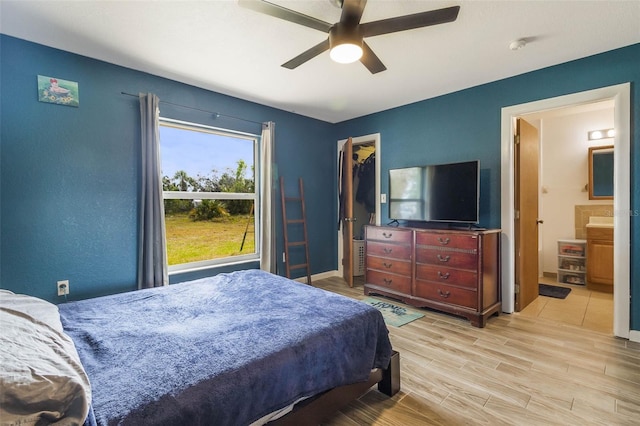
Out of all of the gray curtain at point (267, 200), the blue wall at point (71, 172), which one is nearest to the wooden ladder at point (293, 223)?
the gray curtain at point (267, 200)

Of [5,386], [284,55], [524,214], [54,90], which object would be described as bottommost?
[5,386]

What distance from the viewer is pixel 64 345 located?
1088 mm

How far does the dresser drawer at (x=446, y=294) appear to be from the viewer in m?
2.85

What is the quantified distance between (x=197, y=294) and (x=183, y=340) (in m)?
0.78

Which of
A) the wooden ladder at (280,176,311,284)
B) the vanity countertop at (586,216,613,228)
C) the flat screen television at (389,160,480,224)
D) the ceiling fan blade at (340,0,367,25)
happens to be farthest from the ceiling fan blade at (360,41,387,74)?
the vanity countertop at (586,216,613,228)

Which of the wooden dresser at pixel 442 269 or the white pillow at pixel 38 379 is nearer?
the white pillow at pixel 38 379

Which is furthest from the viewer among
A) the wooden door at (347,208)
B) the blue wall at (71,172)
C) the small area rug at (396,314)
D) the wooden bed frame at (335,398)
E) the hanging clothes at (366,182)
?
the hanging clothes at (366,182)

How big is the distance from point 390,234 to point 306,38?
2228 mm

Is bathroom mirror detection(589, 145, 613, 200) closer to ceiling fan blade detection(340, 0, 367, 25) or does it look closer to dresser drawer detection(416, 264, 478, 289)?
dresser drawer detection(416, 264, 478, 289)

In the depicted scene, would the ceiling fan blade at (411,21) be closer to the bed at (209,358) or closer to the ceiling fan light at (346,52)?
the ceiling fan light at (346,52)

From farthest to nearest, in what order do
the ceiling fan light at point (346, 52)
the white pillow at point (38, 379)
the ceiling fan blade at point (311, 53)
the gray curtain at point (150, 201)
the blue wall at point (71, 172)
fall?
the gray curtain at point (150, 201), the blue wall at point (71, 172), the ceiling fan blade at point (311, 53), the ceiling fan light at point (346, 52), the white pillow at point (38, 379)

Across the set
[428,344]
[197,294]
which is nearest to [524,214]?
[428,344]

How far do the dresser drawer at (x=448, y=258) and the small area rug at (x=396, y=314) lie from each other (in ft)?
1.85

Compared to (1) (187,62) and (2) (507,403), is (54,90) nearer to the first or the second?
(1) (187,62)
